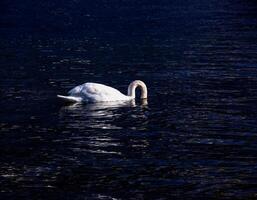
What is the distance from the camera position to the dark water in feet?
71.4

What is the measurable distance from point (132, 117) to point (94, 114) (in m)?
1.54

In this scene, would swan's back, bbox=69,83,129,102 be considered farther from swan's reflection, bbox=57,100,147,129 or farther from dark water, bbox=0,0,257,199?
dark water, bbox=0,0,257,199

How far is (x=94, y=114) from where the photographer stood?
31.3 metres

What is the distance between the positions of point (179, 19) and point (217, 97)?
3698 cm

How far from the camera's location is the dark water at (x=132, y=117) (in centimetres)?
2177

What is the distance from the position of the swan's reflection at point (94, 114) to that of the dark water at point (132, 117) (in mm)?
39

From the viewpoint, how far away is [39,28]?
63.4 meters

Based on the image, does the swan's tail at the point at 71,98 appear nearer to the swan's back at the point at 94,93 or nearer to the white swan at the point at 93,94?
the white swan at the point at 93,94

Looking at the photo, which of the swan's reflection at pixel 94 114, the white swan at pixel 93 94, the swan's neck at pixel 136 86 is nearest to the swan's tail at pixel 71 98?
the white swan at pixel 93 94

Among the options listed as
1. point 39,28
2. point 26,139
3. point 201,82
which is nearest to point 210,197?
point 26,139

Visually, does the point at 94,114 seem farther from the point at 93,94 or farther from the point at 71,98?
the point at 93,94

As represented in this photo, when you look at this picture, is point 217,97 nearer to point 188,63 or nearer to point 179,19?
point 188,63

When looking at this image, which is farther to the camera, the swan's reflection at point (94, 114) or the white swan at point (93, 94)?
the white swan at point (93, 94)

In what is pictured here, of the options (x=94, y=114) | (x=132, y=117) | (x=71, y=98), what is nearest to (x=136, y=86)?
(x=71, y=98)
